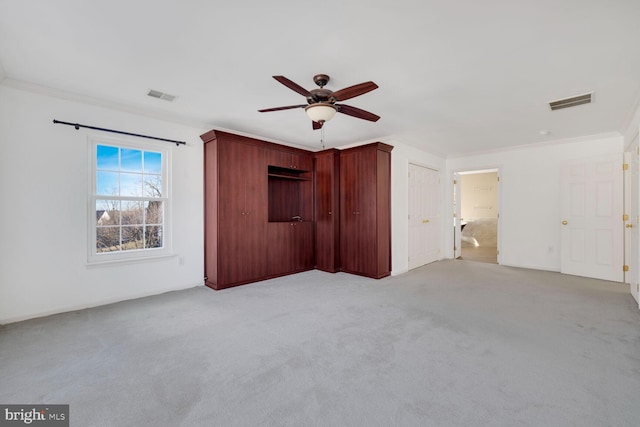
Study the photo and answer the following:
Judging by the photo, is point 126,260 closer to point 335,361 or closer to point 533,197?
point 335,361

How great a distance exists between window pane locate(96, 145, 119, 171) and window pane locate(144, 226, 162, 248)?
0.90 metres

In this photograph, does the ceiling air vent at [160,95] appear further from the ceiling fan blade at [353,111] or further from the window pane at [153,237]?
the ceiling fan blade at [353,111]

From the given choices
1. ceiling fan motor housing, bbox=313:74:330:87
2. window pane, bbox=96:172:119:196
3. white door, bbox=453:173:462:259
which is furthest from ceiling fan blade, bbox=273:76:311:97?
white door, bbox=453:173:462:259

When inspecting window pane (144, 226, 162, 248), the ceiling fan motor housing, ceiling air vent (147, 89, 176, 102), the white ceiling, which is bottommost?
window pane (144, 226, 162, 248)

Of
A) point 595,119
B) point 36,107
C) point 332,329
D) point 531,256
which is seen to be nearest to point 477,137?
point 595,119

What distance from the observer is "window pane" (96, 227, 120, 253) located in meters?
3.39

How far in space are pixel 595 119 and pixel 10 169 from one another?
7245 millimetres

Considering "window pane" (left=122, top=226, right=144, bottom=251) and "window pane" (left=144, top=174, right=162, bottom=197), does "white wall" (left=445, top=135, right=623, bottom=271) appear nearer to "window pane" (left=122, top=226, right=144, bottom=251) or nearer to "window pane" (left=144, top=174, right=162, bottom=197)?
"window pane" (left=144, top=174, right=162, bottom=197)

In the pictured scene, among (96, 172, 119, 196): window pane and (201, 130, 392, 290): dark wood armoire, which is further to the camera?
(201, 130, 392, 290): dark wood armoire

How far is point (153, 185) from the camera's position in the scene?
385 cm

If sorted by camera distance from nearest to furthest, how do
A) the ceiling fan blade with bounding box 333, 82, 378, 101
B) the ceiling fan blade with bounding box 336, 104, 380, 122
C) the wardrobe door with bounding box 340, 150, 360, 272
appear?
the ceiling fan blade with bounding box 333, 82, 378, 101 → the ceiling fan blade with bounding box 336, 104, 380, 122 → the wardrobe door with bounding box 340, 150, 360, 272

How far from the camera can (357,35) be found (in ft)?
6.88

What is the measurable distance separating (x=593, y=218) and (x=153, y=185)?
23.2 feet

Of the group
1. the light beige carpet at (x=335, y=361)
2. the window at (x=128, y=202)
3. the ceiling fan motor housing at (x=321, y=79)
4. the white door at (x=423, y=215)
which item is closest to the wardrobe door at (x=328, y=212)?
the white door at (x=423, y=215)
